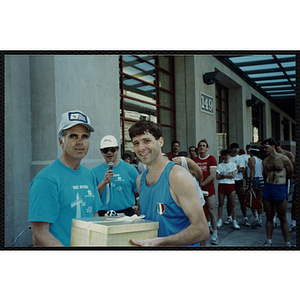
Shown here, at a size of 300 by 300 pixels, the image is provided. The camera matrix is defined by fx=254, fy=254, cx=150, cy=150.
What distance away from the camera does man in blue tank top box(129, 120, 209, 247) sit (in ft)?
6.30

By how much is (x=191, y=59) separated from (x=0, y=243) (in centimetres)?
647

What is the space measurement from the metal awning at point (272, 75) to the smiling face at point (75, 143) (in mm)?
2372

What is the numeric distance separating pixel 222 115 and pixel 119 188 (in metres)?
7.09

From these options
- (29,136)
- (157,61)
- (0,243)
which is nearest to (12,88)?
(29,136)

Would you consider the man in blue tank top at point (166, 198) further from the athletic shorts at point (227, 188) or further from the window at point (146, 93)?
the athletic shorts at point (227, 188)

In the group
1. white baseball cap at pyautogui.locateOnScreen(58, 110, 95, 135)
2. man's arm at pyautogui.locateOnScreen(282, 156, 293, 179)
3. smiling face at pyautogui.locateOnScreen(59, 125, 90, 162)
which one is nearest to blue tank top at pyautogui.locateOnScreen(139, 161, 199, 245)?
smiling face at pyautogui.locateOnScreen(59, 125, 90, 162)

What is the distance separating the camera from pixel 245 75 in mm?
6746

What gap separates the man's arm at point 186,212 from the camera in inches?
75.0

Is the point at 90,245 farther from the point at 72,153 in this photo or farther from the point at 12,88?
the point at 12,88

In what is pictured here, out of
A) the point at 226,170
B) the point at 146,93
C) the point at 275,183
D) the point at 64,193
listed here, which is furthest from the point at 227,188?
the point at 64,193

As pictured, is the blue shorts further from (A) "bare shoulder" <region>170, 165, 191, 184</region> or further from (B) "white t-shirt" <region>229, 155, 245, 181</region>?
(A) "bare shoulder" <region>170, 165, 191, 184</region>

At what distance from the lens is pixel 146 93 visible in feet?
20.5

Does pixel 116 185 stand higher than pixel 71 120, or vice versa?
pixel 71 120

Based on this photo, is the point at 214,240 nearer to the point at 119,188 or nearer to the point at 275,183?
the point at 275,183
